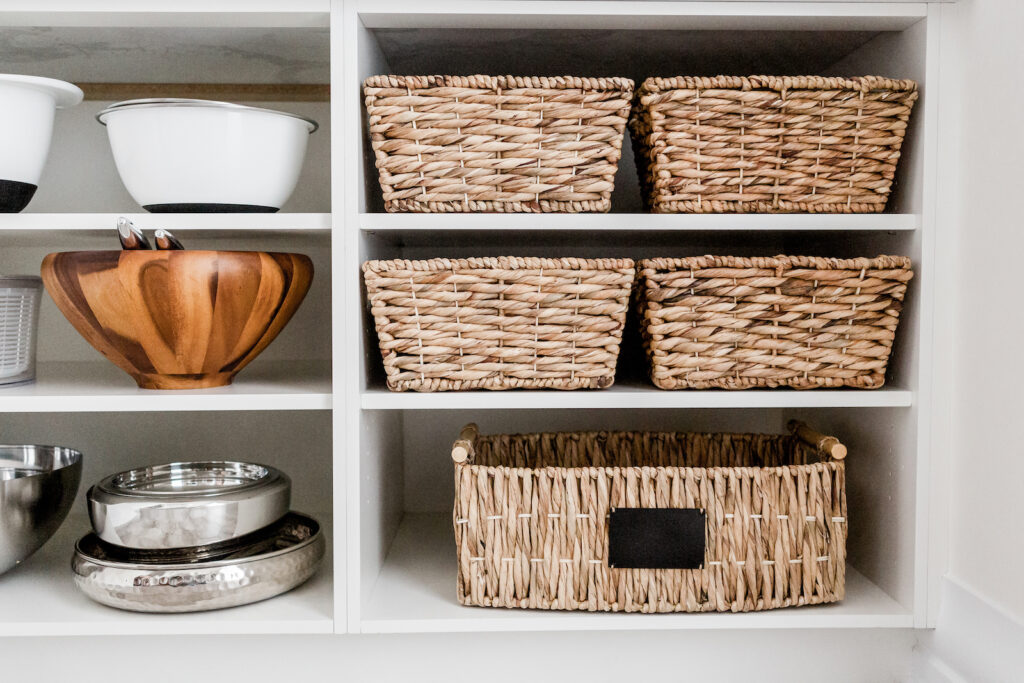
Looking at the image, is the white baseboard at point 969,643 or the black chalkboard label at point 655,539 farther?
the black chalkboard label at point 655,539

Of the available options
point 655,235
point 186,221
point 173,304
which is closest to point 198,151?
point 186,221

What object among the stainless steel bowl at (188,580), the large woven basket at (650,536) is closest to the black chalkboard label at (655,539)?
the large woven basket at (650,536)

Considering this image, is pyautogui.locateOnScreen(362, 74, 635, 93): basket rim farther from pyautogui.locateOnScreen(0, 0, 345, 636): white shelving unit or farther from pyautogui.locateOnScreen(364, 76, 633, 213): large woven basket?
pyautogui.locateOnScreen(0, 0, 345, 636): white shelving unit

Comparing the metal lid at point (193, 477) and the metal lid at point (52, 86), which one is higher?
the metal lid at point (52, 86)

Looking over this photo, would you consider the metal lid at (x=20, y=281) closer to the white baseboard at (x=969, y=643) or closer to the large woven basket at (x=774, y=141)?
the large woven basket at (x=774, y=141)

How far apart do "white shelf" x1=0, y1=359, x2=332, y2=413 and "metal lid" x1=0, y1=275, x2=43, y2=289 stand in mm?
142

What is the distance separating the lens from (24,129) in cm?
97

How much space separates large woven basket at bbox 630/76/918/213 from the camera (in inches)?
37.2

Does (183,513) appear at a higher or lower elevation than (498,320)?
lower

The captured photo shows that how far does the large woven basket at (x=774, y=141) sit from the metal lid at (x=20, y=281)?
91 cm

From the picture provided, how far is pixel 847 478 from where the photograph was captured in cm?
118

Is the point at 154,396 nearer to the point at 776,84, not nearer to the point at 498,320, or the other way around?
the point at 498,320

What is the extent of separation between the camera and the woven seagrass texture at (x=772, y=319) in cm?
96

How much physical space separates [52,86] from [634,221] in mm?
775
